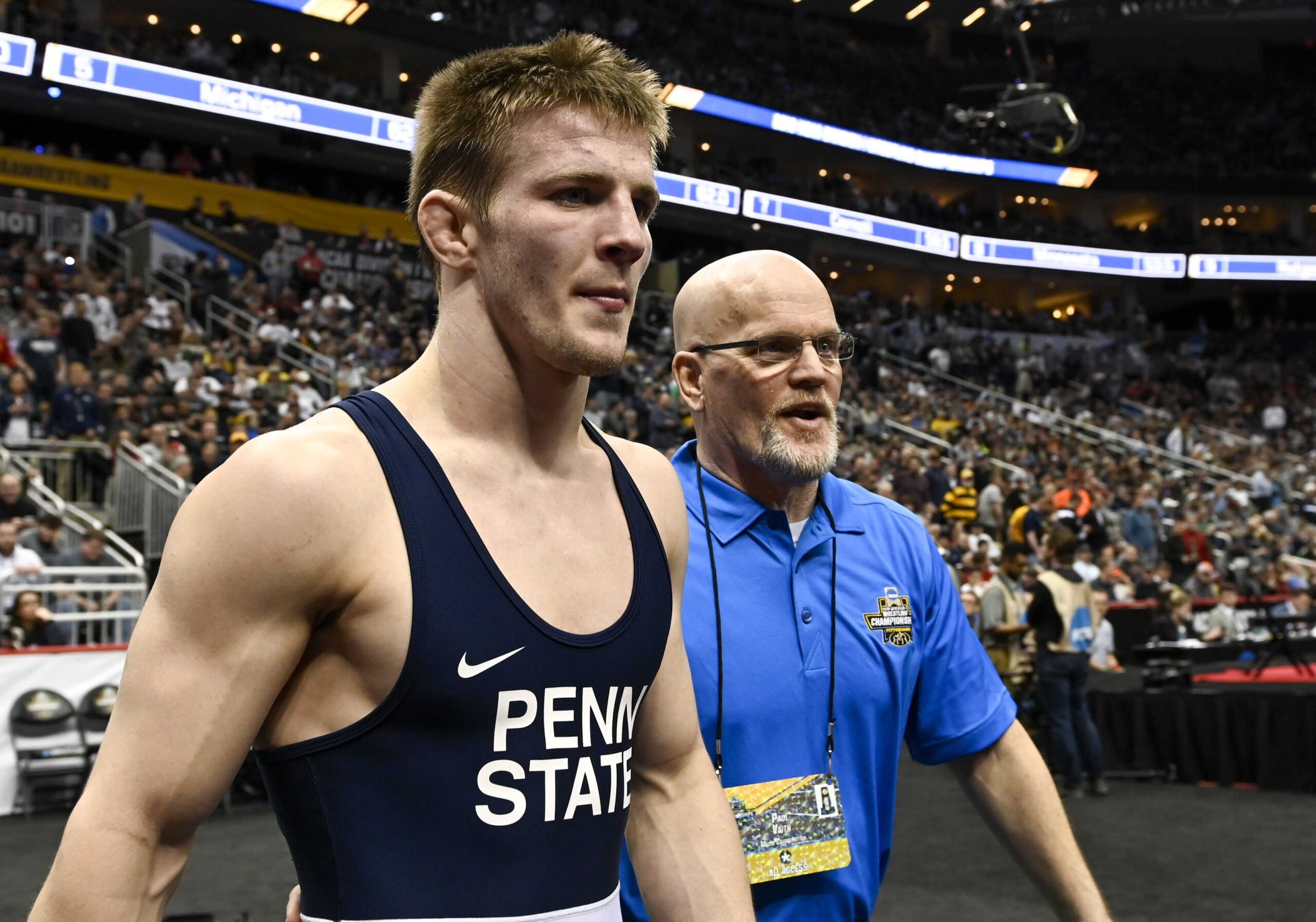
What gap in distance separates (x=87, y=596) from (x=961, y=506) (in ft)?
36.5

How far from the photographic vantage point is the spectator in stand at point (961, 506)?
56.2 ft

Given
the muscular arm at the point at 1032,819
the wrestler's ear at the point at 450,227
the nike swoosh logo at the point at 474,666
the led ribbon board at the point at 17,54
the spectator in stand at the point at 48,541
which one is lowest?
the spectator in stand at the point at 48,541

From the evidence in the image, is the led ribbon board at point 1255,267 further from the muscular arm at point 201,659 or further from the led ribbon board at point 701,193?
the muscular arm at point 201,659

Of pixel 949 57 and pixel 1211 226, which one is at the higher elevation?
pixel 949 57

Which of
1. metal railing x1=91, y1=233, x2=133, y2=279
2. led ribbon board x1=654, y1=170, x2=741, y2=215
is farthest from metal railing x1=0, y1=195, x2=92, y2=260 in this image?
led ribbon board x1=654, y1=170, x2=741, y2=215

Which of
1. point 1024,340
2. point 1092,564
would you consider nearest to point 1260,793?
point 1092,564

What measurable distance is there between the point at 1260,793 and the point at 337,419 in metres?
9.53

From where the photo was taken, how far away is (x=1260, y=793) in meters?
9.34

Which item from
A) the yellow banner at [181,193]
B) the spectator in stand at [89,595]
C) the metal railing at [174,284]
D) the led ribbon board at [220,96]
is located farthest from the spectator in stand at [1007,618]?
the yellow banner at [181,193]

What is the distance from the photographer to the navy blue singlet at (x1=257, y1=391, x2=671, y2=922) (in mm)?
1384

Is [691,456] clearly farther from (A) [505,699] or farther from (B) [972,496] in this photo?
(B) [972,496]

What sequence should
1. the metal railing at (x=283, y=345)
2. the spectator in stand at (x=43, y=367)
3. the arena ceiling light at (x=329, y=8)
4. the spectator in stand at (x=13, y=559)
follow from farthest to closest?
1. the arena ceiling light at (x=329, y=8)
2. the metal railing at (x=283, y=345)
3. the spectator in stand at (x=43, y=367)
4. the spectator in stand at (x=13, y=559)

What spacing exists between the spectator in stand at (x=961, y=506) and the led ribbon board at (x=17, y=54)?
15617 mm

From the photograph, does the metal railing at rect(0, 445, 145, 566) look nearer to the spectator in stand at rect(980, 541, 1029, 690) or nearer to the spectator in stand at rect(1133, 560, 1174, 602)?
the spectator in stand at rect(980, 541, 1029, 690)
